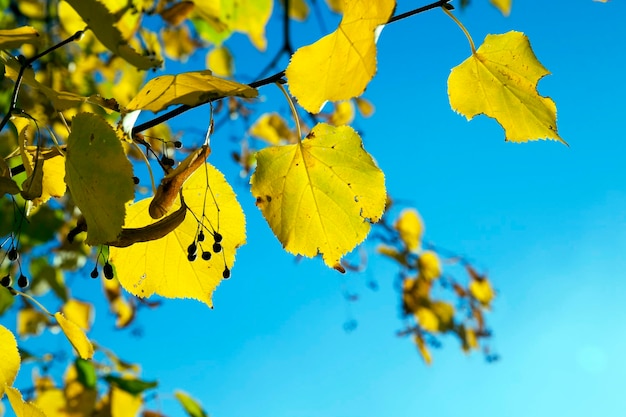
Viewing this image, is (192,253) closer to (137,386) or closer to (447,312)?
(137,386)

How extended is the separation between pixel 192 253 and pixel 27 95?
1664 mm

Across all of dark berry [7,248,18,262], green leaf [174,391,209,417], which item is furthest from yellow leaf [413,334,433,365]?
dark berry [7,248,18,262]

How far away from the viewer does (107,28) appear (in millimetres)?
466

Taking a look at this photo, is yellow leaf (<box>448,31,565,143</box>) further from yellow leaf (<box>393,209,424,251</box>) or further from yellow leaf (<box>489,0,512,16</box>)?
yellow leaf (<box>393,209,424,251</box>)

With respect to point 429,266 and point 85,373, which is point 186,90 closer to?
point 85,373

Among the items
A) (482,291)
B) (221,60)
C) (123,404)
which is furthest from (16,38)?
(482,291)

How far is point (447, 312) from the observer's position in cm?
233

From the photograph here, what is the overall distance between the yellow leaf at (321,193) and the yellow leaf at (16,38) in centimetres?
23

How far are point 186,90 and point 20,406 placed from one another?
37 centimetres

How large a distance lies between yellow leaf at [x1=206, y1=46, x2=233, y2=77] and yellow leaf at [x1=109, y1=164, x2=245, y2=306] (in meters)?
1.60

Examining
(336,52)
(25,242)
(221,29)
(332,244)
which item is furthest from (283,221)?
(25,242)

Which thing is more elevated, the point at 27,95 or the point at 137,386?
the point at 27,95

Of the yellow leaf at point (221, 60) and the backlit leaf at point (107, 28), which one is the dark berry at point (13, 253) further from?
the yellow leaf at point (221, 60)

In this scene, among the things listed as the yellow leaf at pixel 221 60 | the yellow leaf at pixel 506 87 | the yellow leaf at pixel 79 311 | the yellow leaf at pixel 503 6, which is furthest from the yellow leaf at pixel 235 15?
the yellow leaf at pixel 79 311
